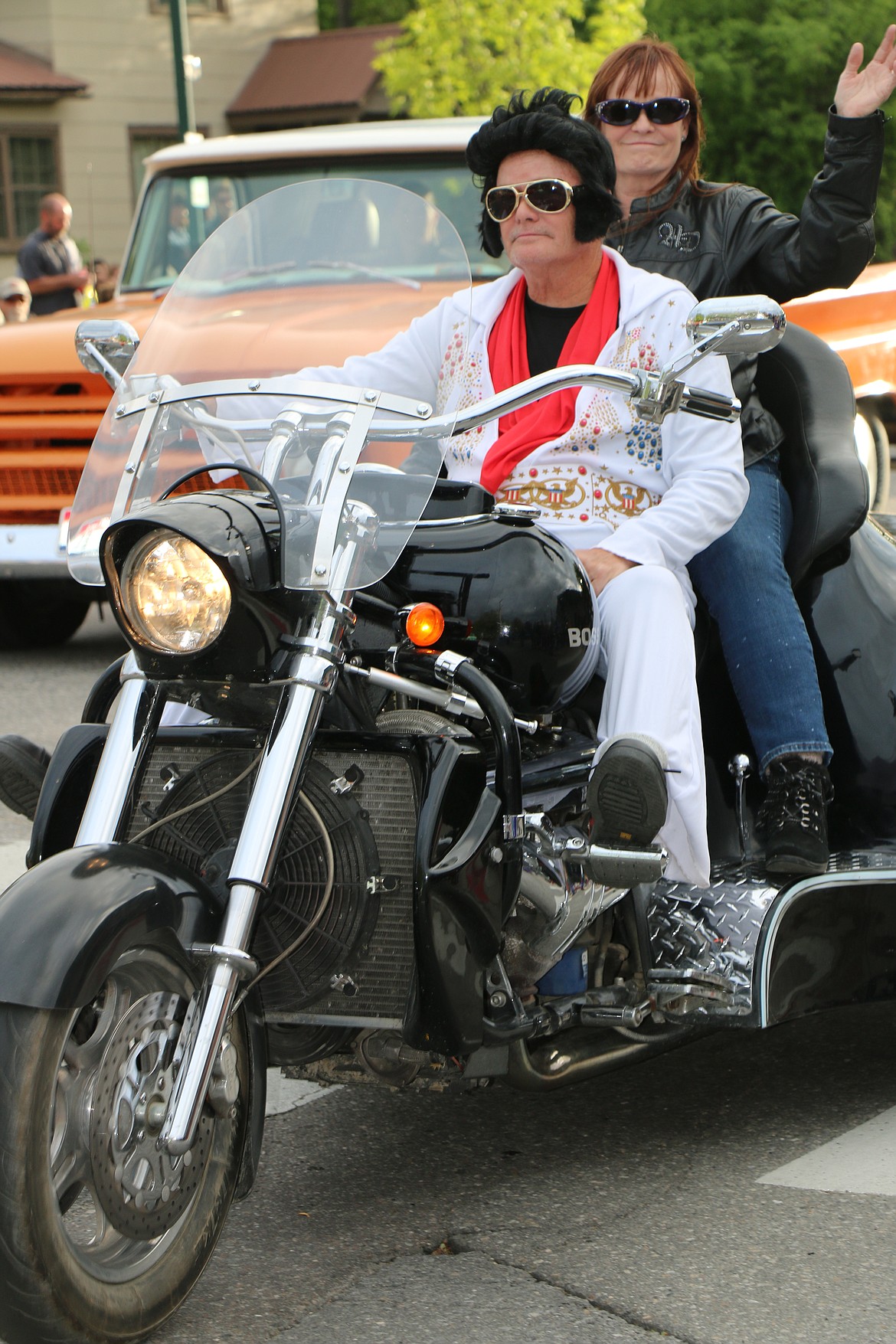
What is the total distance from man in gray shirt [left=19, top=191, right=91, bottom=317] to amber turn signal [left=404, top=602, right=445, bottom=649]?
498 inches

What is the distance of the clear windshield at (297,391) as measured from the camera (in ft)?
8.91

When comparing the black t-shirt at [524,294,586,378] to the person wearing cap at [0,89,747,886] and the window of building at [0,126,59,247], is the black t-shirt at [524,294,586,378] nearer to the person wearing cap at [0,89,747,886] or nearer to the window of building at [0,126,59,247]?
the person wearing cap at [0,89,747,886]

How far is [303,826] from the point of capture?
2746mm

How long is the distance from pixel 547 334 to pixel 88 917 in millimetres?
1643

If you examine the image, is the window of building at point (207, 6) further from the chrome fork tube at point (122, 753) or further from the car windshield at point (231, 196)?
the chrome fork tube at point (122, 753)

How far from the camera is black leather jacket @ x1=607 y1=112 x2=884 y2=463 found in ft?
12.9

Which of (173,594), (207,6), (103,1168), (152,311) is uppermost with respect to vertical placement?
(207,6)

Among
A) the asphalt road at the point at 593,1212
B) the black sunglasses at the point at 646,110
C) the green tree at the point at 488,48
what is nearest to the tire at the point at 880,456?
the black sunglasses at the point at 646,110

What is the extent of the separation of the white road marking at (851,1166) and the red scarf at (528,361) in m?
1.34

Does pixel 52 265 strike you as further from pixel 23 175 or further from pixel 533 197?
pixel 23 175

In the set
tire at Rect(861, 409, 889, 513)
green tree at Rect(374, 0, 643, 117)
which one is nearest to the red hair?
tire at Rect(861, 409, 889, 513)

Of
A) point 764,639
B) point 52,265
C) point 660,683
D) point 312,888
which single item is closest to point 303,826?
point 312,888

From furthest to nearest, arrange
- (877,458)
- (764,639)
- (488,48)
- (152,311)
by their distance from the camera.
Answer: (488,48) < (877,458) < (152,311) < (764,639)

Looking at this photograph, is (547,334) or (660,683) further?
(547,334)
